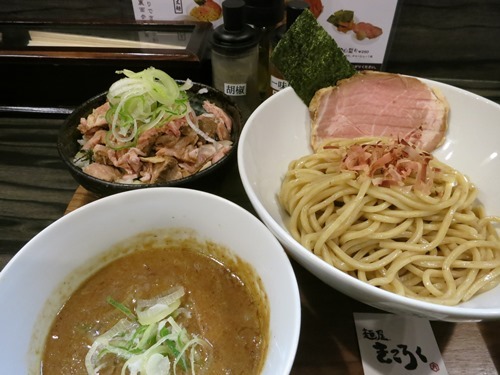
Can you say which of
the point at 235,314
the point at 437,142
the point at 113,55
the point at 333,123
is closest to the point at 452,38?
the point at 437,142

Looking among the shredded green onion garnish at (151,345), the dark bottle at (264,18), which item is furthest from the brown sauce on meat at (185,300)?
the dark bottle at (264,18)

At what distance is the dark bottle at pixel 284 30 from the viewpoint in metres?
1.71

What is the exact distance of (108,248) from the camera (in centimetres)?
119

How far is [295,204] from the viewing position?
1.42 m

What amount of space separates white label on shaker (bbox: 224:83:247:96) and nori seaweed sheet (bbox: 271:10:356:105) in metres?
0.26

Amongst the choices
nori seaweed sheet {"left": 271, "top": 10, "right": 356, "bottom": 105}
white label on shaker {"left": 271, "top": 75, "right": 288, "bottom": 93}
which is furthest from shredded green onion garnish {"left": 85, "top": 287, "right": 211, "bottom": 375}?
white label on shaker {"left": 271, "top": 75, "right": 288, "bottom": 93}

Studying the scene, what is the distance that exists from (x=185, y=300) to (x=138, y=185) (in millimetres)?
448

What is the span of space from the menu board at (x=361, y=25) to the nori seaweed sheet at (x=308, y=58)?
44cm

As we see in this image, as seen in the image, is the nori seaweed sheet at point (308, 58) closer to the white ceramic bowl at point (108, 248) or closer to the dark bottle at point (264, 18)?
the dark bottle at point (264, 18)

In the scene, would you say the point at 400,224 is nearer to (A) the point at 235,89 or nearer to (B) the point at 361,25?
(A) the point at 235,89

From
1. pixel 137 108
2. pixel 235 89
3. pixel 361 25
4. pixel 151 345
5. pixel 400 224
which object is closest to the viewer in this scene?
pixel 151 345

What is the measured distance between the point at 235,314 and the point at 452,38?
2.01m

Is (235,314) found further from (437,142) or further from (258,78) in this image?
(258,78)

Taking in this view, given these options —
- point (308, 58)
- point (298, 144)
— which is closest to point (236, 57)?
point (308, 58)
